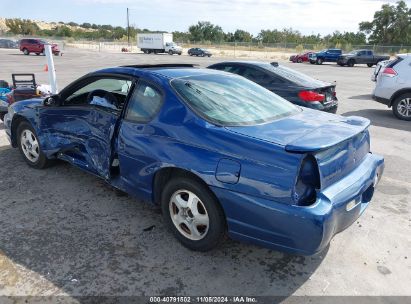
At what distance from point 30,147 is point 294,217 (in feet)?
12.7

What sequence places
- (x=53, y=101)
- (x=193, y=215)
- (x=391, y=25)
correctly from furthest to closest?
(x=391, y=25) < (x=53, y=101) < (x=193, y=215)

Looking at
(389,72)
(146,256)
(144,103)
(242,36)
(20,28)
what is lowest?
(146,256)

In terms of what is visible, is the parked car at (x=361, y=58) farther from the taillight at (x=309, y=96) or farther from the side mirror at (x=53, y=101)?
the side mirror at (x=53, y=101)

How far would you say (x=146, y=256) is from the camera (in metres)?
3.21

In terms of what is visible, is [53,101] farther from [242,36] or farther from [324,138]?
[242,36]

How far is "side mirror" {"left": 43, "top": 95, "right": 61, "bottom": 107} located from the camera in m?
4.47

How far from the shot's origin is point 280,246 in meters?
2.72

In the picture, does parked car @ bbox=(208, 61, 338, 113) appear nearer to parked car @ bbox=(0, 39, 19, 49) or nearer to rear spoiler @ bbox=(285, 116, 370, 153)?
rear spoiler @ bbox=(285, 116, 370, 153)

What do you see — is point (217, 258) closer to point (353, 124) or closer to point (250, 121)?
point (250, 121)

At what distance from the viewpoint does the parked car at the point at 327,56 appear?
3566 cm

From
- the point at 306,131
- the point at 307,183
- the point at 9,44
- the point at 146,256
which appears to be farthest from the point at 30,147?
the point at 9,44

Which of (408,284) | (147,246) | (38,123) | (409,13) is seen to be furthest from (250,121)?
(409,13)

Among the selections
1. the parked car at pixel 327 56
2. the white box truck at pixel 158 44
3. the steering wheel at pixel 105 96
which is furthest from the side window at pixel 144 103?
the white box truck at pixel 158 44

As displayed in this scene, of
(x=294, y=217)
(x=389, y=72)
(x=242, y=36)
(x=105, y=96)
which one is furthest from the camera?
(x=242, y=36)
